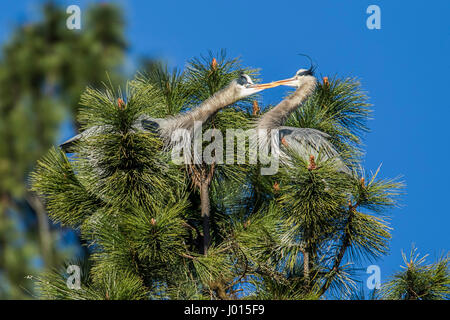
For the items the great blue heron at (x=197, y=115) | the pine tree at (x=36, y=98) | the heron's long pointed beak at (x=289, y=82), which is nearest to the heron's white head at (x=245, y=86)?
the great blue heron at (x=197, y=115)

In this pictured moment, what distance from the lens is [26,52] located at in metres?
12.0

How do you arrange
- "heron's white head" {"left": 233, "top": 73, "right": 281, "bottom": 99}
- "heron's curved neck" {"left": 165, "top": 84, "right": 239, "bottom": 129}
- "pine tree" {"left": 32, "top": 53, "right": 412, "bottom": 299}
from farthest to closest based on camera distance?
"heron's white head" {"left": 233, "top": 73, "right": 281, "bottom": 99}
"heron's curved neck" {"left": 165, "top": 84, "right": 239, "bottom": 129}
"pine tree" {"left": 32, "top": 53, "right": 412, "bottom": 299}

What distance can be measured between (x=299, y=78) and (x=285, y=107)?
2.70 ft

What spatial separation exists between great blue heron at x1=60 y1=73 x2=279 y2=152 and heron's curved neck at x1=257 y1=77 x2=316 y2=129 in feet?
0.88

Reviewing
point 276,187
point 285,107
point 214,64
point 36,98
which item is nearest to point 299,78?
point 285,107

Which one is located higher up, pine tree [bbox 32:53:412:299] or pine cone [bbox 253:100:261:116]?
pine cone [bbox 253:100:261:116]

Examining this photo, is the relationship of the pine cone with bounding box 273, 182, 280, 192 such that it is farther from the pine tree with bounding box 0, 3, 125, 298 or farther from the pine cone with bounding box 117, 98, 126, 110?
the pine tree with bounding box 0, 3, 125, 298

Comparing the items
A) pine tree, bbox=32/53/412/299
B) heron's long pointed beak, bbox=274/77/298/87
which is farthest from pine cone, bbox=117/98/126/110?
heron's long pointed beak, bbox=274/77/298/87

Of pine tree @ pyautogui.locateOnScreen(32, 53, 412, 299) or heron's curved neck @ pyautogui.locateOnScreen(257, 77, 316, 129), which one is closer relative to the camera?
pine tree @ pyautogui.locateOnScreen(32, 53, 412, 299)

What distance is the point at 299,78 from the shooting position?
26.6ft

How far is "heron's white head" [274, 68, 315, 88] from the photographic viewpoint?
26.3 ft

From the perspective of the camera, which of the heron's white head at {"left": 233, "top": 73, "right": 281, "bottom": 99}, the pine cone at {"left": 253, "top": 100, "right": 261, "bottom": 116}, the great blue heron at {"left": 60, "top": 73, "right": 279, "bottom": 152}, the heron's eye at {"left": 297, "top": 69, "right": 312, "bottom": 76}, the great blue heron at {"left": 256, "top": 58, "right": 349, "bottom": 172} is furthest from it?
the heron's eye at {"left": 297, "top": 69, "right": 312, "bottom": 76}

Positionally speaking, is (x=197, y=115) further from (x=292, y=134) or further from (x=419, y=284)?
(x=419, y=284)

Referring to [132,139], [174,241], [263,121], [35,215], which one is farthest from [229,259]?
[35,215]
